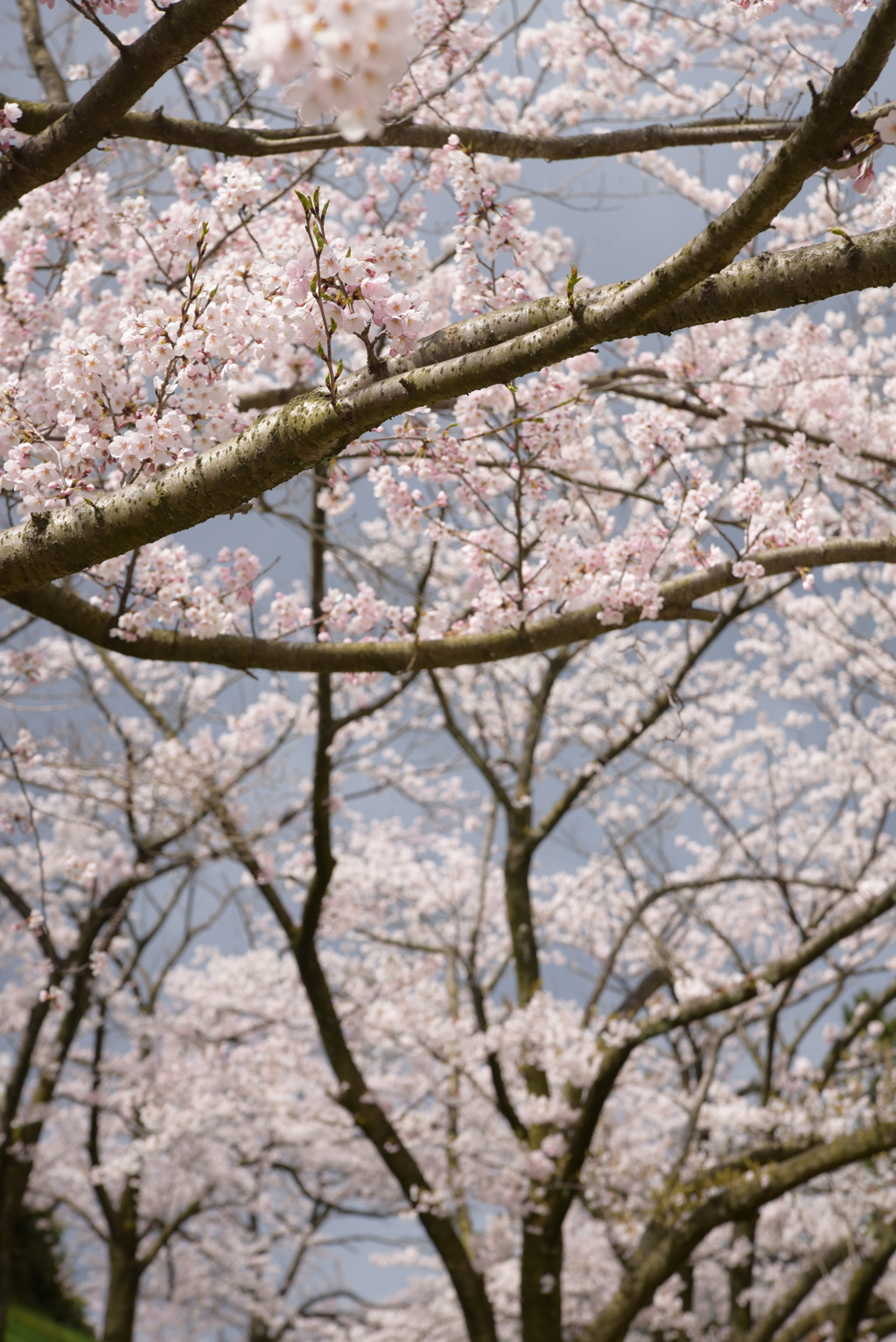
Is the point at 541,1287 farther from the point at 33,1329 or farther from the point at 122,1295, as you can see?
the point at 33,1329

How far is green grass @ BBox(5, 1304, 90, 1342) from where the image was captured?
35.1 ft

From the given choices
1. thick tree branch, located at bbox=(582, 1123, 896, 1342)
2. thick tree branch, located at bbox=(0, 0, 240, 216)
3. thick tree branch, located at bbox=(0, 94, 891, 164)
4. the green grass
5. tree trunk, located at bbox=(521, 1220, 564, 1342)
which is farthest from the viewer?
the green grass

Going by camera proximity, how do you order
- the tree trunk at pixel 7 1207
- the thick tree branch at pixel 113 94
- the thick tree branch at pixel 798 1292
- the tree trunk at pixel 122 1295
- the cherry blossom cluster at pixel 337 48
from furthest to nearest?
the tree trunk at pixel 122 1295, the tree trunk at pixel 7 1207, the thick tree branch at pixel 798 1292, the thick tree branch at pixel 113 94, the cherry blossom cluster at pixel 337 48

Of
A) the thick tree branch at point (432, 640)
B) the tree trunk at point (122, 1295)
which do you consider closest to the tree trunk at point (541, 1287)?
the thick tree branch at point (432, 640)

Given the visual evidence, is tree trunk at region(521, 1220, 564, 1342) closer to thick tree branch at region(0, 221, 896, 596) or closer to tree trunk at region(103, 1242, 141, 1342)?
tree trunk at region(103, 1242, 141, 1342)

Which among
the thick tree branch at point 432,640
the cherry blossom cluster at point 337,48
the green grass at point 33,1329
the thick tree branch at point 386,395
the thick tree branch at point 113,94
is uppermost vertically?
the thick tree branch at point 113,94

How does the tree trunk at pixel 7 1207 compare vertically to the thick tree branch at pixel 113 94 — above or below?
below

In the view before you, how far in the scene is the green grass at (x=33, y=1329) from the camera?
10.7 meters

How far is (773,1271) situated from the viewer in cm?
1212

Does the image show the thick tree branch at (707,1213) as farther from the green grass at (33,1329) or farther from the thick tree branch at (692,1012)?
the green grass at (33,1329)

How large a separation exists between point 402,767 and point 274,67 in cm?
936

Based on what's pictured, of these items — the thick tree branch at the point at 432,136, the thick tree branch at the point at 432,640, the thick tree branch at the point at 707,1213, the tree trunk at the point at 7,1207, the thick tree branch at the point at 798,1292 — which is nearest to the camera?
the thick tree branch at the point at 432,136

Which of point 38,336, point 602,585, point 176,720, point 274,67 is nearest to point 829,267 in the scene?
point 274,67

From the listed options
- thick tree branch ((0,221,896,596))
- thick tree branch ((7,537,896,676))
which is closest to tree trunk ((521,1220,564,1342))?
thick tree branch ((7,537,896,676))
